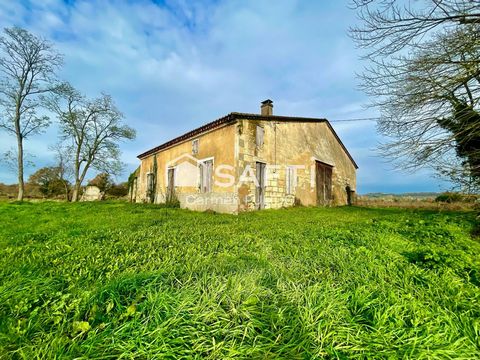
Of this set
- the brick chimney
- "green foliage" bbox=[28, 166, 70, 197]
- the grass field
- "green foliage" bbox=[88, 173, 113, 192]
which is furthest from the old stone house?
"green foliage" bbox=[28, 166, 70, 197]

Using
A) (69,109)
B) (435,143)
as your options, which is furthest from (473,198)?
(69,109)

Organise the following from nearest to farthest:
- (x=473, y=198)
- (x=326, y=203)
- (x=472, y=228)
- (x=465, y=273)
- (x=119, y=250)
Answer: (x=465, y=273)
(x=119, y=250)
(x=473, y=198)
(x=472, y=228)
(x=326, y=203)

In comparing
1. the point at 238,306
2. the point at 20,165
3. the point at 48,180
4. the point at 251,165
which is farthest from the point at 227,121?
the point at 48,180

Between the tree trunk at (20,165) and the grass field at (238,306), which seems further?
the tree trunk at (20,165)

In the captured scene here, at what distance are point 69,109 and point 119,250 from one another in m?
21.5

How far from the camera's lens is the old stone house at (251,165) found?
379 inches

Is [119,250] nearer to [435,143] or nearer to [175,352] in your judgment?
[175,352]

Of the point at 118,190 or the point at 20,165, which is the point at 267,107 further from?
the point at 118,190

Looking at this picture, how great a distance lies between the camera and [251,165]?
9.91 m

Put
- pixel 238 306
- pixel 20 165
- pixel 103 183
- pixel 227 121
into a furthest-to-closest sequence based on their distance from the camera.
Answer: pixel 103 183 → pixel 20 165 → pixel 227 121 → pixel 238 306

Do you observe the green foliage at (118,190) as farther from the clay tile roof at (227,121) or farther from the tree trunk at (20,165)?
the clay tile roof at (227,121)

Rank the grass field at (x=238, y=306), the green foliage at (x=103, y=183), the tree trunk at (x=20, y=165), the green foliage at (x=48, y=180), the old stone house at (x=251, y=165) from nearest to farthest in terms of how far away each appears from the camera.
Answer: the grass field at (x=238, y=306) → the old stone house at (x=251, y=165) → the tree trunk at (x=20, y=165) → the green foliage at (x=103, y=183) → the green foliage at (x=48, y=180)

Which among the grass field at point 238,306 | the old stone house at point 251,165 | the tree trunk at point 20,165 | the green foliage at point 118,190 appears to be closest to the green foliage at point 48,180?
the green foliage at point 118,190

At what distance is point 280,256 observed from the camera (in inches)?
123
